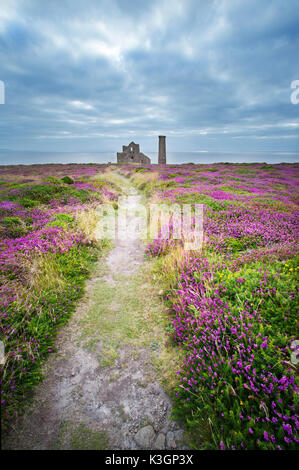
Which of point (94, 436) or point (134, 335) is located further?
point (134, 335)

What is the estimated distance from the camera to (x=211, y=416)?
102 inches

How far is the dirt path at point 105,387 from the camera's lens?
2734 mm

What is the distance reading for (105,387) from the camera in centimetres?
344

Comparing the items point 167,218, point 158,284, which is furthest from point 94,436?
point 167,218

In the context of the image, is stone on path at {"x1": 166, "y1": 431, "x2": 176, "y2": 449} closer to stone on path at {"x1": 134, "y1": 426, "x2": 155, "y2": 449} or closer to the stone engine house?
stone on path at {"x1": 134, "y1": 426, "x2": 155, "y2": 449}

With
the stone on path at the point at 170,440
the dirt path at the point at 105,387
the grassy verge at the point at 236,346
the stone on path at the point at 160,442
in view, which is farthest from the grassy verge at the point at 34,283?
the grassy verge at the point at 236,346

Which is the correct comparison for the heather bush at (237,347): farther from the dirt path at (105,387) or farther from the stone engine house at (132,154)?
the stone engine house at (132,154)

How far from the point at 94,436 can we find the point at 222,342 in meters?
2.41

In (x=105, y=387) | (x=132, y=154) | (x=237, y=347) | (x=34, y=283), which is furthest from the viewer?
(x=132, y=154)

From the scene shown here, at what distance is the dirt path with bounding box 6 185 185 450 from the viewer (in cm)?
273

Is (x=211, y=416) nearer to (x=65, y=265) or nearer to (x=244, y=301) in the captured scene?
(x=244, y=301)

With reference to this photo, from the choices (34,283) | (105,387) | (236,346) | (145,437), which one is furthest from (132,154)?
(145,437)

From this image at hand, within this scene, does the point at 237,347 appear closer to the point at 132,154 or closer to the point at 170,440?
the point at 170,440

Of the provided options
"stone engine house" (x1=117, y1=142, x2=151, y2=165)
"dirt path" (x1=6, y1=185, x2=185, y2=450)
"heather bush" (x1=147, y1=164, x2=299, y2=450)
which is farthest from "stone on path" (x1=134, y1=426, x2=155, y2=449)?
"stone engine house" (x1=117, y1=142, x2=151, y2=165)
